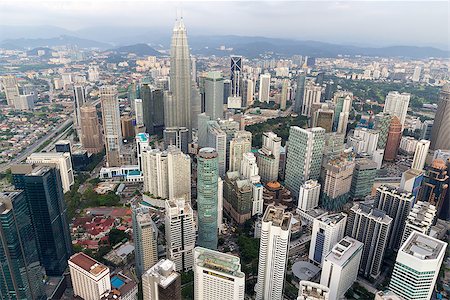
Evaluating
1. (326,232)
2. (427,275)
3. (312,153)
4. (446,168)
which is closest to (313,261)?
(326,232)

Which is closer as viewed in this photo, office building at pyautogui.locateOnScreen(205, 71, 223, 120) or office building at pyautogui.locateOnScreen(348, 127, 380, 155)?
office building at pyautogui.locateOnScreen(348, 127, 380, 155)

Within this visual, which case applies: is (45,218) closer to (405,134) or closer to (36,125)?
(36,125)

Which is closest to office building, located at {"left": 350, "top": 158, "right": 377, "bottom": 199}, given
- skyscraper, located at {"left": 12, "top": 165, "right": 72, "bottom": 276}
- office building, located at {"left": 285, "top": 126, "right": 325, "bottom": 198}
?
office building, located at {"left": 285, "top": 126, "right": 325, "bottom": 198}

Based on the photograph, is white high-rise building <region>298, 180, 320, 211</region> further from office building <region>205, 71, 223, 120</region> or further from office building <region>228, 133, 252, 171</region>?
office building <region>205, 71, 223, 120</region>

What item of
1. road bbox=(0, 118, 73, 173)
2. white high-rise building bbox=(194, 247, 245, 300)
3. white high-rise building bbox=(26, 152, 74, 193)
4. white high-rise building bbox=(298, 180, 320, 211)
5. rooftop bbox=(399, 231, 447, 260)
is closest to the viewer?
white high-rise building bbox=(194, 247, 245, 300)

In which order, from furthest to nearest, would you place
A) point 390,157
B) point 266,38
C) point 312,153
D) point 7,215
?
1. point 266,38
2. point 390,157
3. point 312,153
4. point 7,215

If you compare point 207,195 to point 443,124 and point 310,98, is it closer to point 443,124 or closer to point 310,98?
point 443,124

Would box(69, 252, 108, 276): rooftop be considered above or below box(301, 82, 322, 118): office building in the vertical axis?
below
